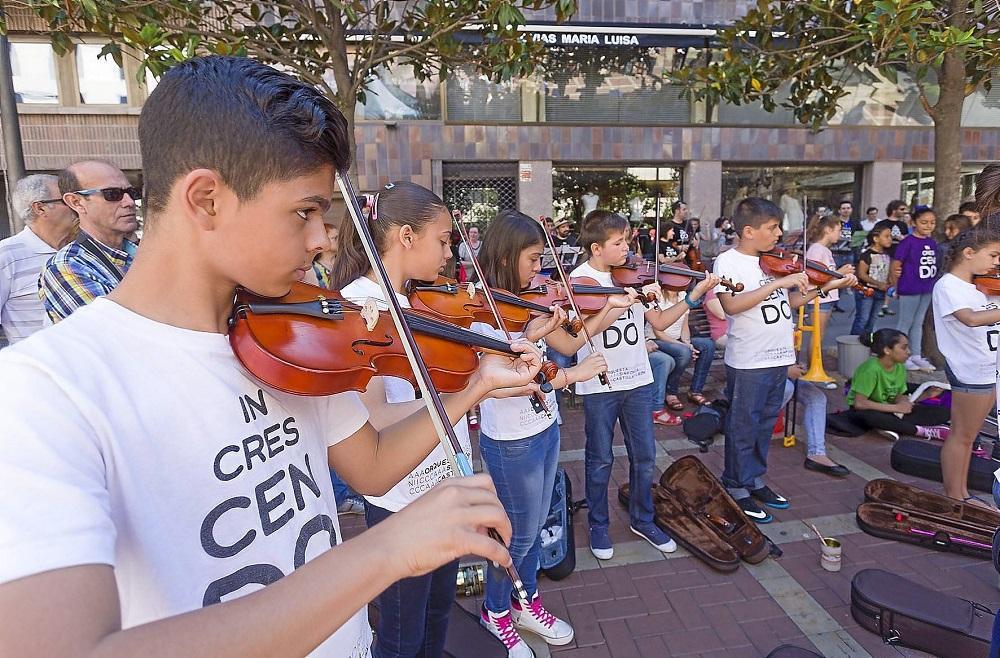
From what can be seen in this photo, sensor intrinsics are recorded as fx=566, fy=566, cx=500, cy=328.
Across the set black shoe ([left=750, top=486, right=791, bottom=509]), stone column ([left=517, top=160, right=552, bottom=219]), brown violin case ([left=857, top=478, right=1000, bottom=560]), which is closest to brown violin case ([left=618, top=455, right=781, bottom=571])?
black shoe ([left=750, top=486, right=791, bottom=509])

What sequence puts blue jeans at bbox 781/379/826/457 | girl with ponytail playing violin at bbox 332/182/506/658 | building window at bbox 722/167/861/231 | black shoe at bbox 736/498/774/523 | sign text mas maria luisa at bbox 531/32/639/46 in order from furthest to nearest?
building window at bbox 722/167/861/231, sign text mas maria luisa at bbox 531/32/639/46, blue jeans at bbox 781/379/826/457, black shoe at bbox 736/498/774/523, girl with ponytail playing violin at bbox 332/182/506/658

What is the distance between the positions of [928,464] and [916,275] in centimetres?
355

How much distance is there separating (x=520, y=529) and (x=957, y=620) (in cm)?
198

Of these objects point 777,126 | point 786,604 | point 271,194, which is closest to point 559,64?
point 777,126

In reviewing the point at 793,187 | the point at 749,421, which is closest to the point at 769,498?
the point at 749,421

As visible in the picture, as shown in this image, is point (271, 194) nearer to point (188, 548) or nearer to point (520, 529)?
point (188, 548)

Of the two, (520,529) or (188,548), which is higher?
(188,548)

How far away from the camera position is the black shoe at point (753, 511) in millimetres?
3666

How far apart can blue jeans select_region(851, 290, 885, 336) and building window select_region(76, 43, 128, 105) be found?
1358 cm

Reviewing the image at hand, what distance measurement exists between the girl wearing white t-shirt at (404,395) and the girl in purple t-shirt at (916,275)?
6713mm

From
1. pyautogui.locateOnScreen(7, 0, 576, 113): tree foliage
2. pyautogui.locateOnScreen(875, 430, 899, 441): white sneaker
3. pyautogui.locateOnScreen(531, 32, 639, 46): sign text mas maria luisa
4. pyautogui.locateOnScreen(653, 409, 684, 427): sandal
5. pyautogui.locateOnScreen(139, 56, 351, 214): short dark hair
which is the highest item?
pyautogui.locateOnScreen(531, 32, 639, 46): sign text mas maria luisa

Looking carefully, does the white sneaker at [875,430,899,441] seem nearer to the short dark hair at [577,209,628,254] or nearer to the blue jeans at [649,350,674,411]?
the blue jeans at [649,350,674,411]

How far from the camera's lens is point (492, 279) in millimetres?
3109

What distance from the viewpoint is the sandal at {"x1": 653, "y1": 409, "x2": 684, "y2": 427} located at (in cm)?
548
